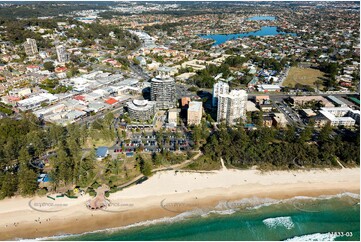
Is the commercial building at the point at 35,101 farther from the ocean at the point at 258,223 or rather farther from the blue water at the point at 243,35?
the blue water at the point at 243,35

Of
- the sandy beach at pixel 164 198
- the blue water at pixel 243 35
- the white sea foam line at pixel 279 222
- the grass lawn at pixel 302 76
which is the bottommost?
the blue water at pixel 243 35

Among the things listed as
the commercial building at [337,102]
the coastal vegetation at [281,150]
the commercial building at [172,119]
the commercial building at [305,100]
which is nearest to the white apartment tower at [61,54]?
the commercial building at [172,119]

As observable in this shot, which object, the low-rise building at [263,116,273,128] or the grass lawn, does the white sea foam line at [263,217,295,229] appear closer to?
the low-rise building at [263,116,273,128]

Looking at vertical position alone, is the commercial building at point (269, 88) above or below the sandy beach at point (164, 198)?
below

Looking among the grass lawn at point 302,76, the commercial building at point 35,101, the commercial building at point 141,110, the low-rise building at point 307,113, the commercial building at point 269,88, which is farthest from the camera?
the grass lawn at point 302,76

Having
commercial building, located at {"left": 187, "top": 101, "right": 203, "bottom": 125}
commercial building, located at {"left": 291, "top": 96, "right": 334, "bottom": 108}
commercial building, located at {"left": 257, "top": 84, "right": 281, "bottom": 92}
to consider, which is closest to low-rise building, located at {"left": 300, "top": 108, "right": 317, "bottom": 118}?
commercial building, located at {"left": 291, "top": 96, "right": 334, "bottom": 108}

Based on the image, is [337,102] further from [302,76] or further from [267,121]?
[302,76]
